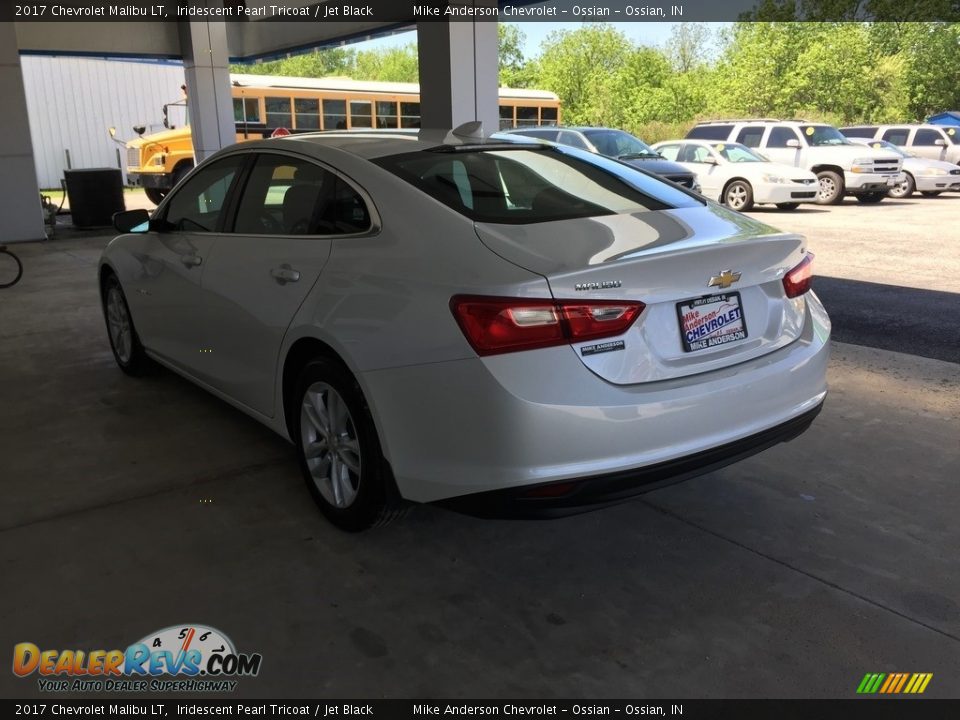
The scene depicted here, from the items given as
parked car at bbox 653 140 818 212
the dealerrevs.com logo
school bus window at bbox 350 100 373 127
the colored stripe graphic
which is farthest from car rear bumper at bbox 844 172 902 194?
the dealerrevs.com logo

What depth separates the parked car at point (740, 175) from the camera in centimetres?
1622

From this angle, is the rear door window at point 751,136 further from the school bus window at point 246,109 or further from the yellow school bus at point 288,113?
the school bus window at point 246,109

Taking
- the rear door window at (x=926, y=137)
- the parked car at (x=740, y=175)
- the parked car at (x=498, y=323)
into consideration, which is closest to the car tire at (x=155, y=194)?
the parked car at (x=740, y=175)

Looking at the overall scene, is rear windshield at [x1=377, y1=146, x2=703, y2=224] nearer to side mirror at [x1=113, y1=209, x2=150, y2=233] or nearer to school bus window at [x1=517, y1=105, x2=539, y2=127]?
side mirror at [x1=113, y1=209, x2=150, y2=233]

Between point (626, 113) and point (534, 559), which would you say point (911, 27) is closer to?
point (626, 113)

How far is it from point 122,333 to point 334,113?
18.9 metres

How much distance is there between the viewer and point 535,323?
2510 mm

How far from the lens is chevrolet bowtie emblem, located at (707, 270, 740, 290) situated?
2748 mm

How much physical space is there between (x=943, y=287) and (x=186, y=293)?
7.64 metres

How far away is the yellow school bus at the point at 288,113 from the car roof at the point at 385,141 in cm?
1682

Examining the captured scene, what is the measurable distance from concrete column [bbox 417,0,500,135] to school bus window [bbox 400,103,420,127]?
16.2 metres

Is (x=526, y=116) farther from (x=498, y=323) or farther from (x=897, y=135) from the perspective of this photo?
(x=498, y=323)

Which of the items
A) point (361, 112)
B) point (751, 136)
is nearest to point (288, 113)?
point (361, 112)

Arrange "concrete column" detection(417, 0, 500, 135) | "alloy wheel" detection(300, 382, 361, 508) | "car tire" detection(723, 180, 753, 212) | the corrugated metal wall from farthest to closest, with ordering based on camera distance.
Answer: the corrugated metal wall → "car tire" detection(723, 180, 753, 212) → "concrete column" detection(417, 0, 500, 135) → "alloy wheel" detection(300, 382, 361, 508)
